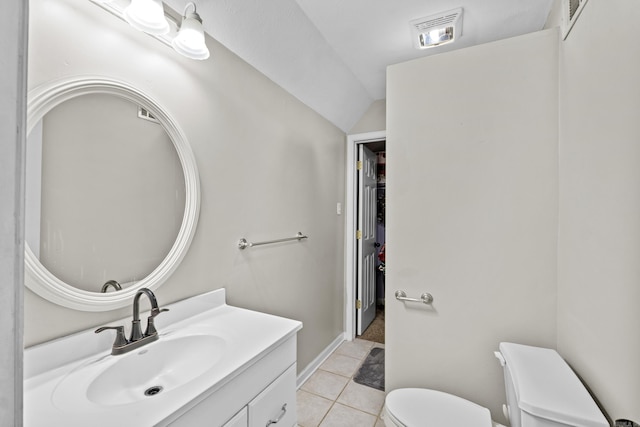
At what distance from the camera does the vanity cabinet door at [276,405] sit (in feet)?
3.15

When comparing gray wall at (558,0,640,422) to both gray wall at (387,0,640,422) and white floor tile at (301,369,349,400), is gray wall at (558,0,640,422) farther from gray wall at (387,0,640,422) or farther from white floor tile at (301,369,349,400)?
white floor tile at (301,369,349,400)

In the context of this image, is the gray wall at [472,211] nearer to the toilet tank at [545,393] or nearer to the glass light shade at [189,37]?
the toilet tank at [545,393]

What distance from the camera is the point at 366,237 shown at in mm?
3078

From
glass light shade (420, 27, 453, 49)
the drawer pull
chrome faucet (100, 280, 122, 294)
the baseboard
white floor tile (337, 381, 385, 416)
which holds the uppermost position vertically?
glass light shade (420, 27, 453, 49)

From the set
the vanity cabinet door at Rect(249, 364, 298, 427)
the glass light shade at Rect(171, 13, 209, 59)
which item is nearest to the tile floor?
the vanity cabinet door at Rect(249, 364, 298, 427)

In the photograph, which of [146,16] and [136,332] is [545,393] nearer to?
[136,332]

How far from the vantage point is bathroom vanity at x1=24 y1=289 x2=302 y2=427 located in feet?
2.20

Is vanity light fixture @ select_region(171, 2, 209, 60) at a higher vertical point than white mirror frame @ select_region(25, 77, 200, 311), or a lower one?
higher

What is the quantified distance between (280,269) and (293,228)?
0.99 feet

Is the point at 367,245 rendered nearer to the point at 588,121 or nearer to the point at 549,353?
the point at 549,353

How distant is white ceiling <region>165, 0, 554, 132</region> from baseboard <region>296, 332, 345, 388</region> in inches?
79.7

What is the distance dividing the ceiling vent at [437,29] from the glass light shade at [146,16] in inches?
53.4

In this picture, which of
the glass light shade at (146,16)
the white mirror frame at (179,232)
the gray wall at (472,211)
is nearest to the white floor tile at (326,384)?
the gray wall at (472,211)

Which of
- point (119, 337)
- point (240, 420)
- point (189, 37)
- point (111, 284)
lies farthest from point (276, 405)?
point (189, 37)
